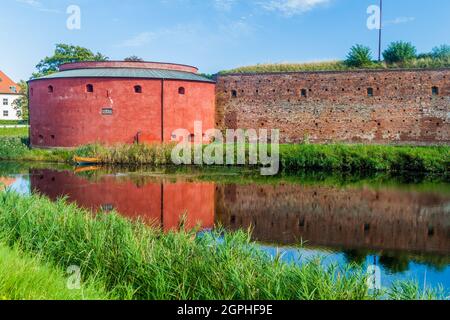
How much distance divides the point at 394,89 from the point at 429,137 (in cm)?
244

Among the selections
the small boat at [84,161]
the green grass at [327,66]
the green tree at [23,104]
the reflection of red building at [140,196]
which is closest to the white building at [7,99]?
the green tree at [23,104]

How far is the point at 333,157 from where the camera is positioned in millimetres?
16281

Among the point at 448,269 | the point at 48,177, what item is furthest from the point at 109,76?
the point at 448,269

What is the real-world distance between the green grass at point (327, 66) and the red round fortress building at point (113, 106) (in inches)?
129

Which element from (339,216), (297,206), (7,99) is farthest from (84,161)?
(7,99)

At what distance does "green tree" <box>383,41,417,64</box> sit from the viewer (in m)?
20.0

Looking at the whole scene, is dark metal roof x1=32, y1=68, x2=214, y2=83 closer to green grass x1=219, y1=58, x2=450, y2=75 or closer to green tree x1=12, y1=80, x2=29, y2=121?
green grass x1=219, y1=58, x2=450, y2=75

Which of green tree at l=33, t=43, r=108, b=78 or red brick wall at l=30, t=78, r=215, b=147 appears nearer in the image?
red brick wall at l=30, t=78, r=215, b=147

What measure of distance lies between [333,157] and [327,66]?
6.01m

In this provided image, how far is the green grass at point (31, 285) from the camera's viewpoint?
11.2 feet

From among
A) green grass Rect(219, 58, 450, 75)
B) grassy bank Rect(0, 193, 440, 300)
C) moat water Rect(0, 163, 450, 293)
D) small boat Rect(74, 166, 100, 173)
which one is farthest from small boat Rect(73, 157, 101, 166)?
grassy bank Rect(0, 193, 440, 300)

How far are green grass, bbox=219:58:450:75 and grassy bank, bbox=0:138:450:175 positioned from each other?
449 centimetres

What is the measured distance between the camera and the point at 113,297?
163 inches

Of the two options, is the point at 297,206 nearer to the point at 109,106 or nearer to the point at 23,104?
the point at 109,106
